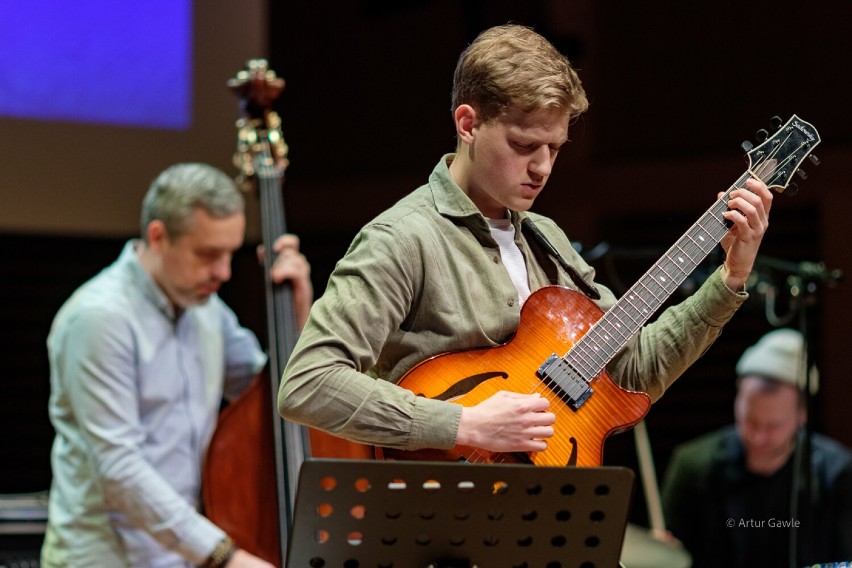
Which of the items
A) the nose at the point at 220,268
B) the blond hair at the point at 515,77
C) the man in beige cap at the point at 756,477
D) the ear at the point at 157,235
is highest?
the blond hair at the point at 515,77

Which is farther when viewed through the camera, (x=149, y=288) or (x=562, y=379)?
(x=149, y=288)

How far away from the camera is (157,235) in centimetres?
350

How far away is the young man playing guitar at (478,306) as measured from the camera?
1.90m

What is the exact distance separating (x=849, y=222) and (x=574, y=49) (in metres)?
1.35

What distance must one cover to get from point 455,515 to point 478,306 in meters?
0.37

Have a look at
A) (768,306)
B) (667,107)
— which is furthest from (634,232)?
(768,306)

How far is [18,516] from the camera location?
351 centimetres

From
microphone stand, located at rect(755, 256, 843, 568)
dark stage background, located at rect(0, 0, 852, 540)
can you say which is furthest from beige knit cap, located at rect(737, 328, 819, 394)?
microphone stand, located at rect(755, 256, 843, 568)

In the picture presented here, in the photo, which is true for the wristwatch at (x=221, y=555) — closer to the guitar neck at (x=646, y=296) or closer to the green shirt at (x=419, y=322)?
the green shirt at (x=419, y=322)

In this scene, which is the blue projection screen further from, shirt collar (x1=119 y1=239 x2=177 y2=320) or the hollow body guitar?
the hollow body guitar

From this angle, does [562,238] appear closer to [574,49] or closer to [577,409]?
[577,409]

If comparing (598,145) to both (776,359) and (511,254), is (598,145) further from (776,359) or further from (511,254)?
(511,254)

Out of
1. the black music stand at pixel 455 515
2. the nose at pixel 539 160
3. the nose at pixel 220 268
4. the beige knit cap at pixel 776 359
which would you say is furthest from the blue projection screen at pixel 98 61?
the black music stand at pixel 455 515

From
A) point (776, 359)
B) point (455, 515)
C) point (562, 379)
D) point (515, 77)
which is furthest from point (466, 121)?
point (776, 359)
